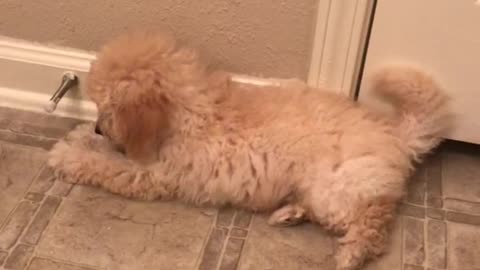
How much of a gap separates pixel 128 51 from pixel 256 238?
1.73ft

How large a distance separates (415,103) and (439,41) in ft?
0.51

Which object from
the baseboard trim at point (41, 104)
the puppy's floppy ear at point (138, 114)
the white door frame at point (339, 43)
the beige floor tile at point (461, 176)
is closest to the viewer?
the puppy's floppy ear at point (138, 114)

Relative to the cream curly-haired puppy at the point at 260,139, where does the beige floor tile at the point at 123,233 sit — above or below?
below

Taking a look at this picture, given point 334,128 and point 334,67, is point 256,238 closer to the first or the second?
point 334,128

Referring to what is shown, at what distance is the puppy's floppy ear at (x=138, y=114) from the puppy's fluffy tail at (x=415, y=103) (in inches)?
21.5

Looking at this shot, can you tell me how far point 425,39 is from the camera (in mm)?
1661

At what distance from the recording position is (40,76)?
1.94 meters

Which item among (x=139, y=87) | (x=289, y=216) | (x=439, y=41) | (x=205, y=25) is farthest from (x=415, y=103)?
(x=139, y=87)

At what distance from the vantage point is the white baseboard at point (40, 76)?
6.19 feet

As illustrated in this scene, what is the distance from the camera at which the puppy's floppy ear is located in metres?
1.55

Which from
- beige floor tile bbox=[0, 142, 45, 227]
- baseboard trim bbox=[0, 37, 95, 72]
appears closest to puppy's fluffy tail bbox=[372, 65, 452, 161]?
baseboard trim bbox=[0, 37, 95, 72]

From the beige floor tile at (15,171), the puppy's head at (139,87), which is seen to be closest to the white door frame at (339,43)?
the puppy's head at (139,87)

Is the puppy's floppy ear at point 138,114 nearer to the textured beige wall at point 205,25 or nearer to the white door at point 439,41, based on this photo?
the textured beige wall at point 205,25

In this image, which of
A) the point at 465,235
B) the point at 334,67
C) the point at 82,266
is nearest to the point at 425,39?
the point at 334,67
